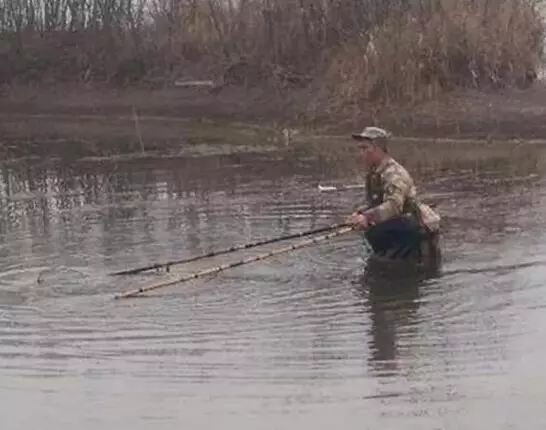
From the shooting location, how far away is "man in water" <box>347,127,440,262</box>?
1276cm

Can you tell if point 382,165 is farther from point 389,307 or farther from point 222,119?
point 222,119

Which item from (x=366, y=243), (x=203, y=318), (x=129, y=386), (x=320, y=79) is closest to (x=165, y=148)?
(x=320, y=79)

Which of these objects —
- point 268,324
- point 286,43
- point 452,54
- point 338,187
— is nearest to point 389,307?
point 268,324

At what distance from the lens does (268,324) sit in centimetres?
1066

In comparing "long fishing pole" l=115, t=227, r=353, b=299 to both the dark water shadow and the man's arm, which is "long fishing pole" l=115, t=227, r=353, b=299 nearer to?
the man's arm

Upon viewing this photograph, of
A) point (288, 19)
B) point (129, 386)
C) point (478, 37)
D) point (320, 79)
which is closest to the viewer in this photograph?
point (129, 386)

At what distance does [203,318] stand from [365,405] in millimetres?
3018

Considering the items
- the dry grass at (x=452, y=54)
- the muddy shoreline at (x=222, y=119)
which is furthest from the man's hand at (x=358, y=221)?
the dry grass at (x=452, y=54)

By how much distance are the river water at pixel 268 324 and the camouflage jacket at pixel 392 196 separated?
61 cm

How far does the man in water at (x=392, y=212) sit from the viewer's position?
41.9 feet

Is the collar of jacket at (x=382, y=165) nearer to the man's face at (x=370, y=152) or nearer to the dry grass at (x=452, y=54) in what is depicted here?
the man's face at (x=370, y=152)

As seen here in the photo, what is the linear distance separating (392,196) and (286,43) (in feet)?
80.3

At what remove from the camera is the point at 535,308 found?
10930mm

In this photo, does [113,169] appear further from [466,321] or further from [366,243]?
[466,321]
